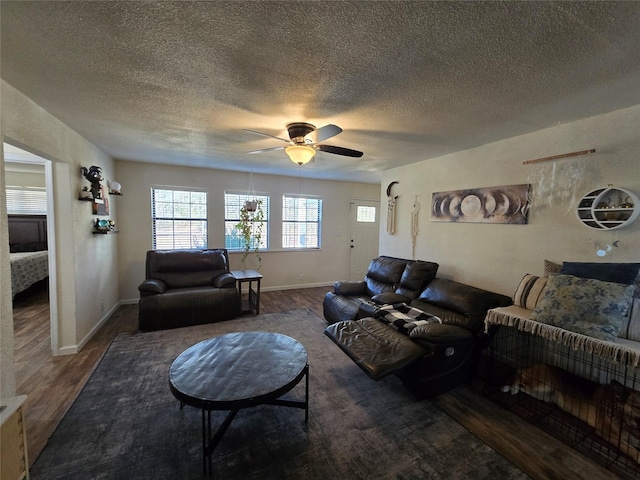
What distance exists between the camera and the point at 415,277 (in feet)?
11.3

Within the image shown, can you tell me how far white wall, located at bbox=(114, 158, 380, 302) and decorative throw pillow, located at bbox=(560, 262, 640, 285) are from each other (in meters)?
4.42

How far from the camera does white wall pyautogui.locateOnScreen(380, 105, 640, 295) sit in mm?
2109

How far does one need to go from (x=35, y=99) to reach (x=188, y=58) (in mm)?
1670

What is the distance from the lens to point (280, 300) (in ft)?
16.3

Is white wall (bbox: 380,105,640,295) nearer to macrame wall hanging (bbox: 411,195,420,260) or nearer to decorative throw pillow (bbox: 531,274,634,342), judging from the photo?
macrame wall hanging (bbox: 411,195,420,260)

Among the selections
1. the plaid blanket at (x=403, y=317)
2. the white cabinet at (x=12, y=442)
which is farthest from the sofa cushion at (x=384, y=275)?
the white cabinet at (x=12, y=442)

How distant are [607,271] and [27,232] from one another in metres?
8.72

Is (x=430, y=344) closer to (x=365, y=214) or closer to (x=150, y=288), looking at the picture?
(x=150, y=288)

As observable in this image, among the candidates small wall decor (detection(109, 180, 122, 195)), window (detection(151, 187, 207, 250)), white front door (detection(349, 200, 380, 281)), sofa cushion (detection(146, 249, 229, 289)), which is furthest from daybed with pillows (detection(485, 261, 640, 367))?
small wall decor (detection(109, 180, 122, 195))

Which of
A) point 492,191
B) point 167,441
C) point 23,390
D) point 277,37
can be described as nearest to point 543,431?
point 492,191

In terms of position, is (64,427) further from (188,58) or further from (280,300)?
(280,300)

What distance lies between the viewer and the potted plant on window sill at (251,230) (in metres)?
5.19

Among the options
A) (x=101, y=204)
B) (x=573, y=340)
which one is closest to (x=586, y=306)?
(x=573, y=340)

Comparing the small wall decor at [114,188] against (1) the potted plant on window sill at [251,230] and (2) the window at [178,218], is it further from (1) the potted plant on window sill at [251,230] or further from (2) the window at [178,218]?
(1) the potted plant on window sill at [251,230]
